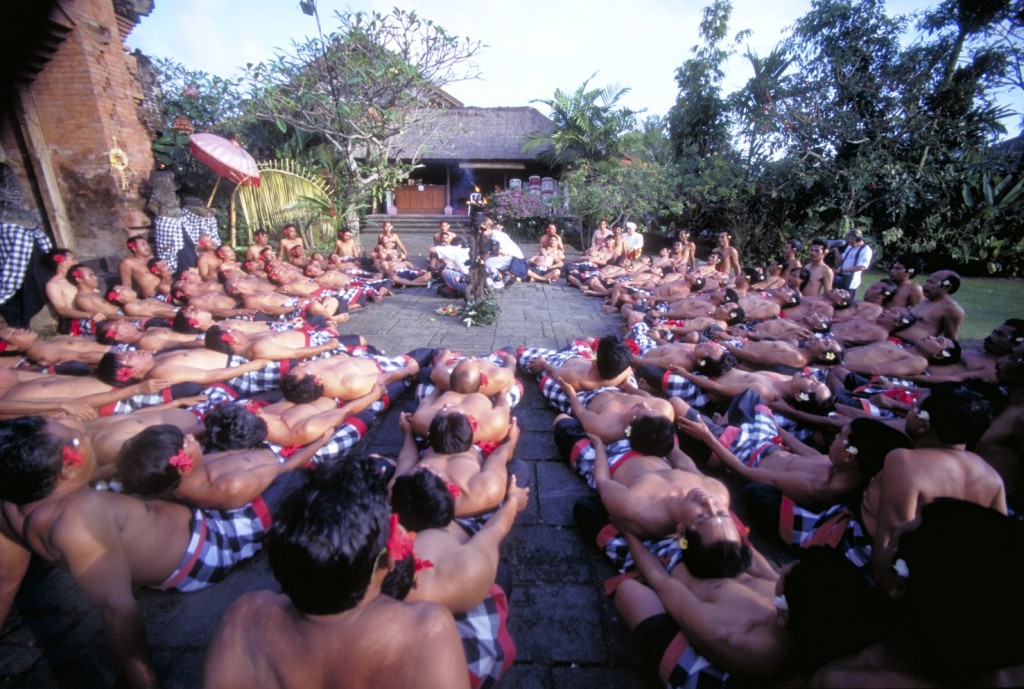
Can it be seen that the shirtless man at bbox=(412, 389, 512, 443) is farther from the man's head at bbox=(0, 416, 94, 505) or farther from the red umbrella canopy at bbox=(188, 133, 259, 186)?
the red umbrella canopy at bbox=(188, 133, 259, 186)

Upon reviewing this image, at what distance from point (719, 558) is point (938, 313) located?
5247mm

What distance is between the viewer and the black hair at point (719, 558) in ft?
6.17

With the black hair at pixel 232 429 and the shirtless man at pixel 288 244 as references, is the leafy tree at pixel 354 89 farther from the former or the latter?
the black hair at pixel 232 429

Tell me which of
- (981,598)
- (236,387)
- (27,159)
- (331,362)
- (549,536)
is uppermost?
(27,159)

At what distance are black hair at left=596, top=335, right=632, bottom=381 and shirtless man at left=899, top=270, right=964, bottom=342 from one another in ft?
12.3

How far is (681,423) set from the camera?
3.42 meters

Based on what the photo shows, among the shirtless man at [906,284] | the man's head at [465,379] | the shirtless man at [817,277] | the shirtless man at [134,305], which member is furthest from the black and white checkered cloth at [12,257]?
the shirtless man at [906,284]

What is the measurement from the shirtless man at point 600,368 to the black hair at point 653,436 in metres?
1.06

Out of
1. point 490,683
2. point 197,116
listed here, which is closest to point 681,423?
point 490,683

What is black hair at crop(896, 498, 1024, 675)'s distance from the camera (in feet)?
3.61

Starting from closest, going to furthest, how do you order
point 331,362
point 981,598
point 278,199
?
point 981,598, point 331,362, point 278,199

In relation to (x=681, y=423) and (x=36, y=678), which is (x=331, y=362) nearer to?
(x=36, y=678)

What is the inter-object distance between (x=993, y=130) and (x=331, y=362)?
16.5 meters

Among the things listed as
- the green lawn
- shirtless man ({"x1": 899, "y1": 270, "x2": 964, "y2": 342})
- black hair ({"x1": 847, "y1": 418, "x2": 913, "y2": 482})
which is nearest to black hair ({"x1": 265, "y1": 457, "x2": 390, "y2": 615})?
black hair ({"x1": 847, "y1": 418, "x2": 913, "y2": 482})
